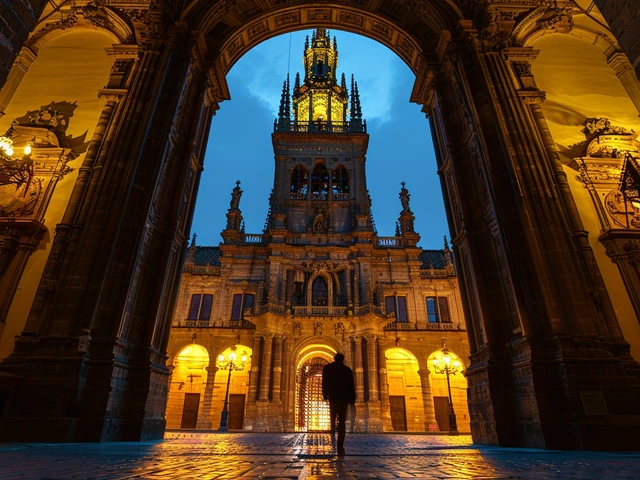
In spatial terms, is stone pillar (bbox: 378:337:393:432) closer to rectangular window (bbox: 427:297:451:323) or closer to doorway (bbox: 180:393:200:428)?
rectangular window (bbox: 427:297:451:323)

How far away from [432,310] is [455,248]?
1927cm

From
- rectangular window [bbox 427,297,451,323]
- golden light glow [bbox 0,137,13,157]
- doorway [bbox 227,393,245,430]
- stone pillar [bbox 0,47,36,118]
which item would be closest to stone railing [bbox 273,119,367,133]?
rectangular window [bbox 427,297,451,323]

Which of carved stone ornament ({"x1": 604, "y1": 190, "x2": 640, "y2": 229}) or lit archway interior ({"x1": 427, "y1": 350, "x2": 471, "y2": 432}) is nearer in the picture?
carved stone ornament ({"x1": 604, "y1": 190, "x2": 640, "y2": 229})

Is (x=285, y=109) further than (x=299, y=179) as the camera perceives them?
Yes

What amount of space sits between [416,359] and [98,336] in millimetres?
23523

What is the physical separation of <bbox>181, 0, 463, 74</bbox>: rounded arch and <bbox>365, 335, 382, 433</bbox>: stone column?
17.6 metres

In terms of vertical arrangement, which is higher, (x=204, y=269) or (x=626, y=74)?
(x=204, y=269)

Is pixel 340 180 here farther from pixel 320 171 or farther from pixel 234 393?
pixel 234 393

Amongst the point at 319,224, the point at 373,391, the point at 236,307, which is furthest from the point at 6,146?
the point at 319,224

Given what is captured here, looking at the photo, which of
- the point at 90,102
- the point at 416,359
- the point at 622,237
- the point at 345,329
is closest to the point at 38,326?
the point at 90,102

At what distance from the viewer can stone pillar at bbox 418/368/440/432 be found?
81.9 ft

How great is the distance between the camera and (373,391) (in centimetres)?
2362

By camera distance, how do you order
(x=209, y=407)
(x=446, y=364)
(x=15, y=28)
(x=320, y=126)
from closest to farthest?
(x=15, y=28) < (x=446, y=364) < (x=209, y=407) < (x=320, y=126)

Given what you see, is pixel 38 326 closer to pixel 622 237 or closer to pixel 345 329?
pixel 622 237
